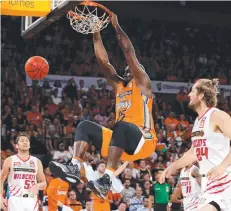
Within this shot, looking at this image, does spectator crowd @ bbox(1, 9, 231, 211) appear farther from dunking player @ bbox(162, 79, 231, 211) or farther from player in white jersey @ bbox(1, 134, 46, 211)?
dunking player @ bbox(162, 79, 231, 211)

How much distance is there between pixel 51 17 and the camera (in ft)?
29.2

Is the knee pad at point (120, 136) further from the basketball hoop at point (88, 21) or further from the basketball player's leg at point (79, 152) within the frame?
the basketball hoop at point (88, 21)

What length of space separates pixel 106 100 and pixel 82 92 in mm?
772

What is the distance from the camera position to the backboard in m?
8.24

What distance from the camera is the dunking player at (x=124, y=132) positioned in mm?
7234

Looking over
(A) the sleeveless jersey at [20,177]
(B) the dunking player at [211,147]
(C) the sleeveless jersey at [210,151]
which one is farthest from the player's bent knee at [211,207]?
(A) the sleeveless jersey at [20,177]

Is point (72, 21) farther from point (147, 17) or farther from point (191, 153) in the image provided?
point (147, 17)

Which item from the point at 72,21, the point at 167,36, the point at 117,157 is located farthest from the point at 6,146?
the point at 167,36

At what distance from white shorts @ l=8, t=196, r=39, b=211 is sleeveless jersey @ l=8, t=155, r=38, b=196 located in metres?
0.08

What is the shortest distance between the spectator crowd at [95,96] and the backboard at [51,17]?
151 inches

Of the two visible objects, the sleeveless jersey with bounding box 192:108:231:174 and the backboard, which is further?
the backboard

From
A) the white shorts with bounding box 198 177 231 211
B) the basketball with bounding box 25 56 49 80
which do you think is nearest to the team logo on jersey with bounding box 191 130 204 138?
the white shorts with bounding box 198 177 231 211

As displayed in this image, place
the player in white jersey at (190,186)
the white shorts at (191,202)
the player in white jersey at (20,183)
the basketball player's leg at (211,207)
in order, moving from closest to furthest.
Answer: the basketball player's leg at (211,207)
the player in white jersey at (20,183)
the white shorts at (191,202)
the player in white jersey at (190,186)

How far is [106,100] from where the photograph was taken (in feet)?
62.3
